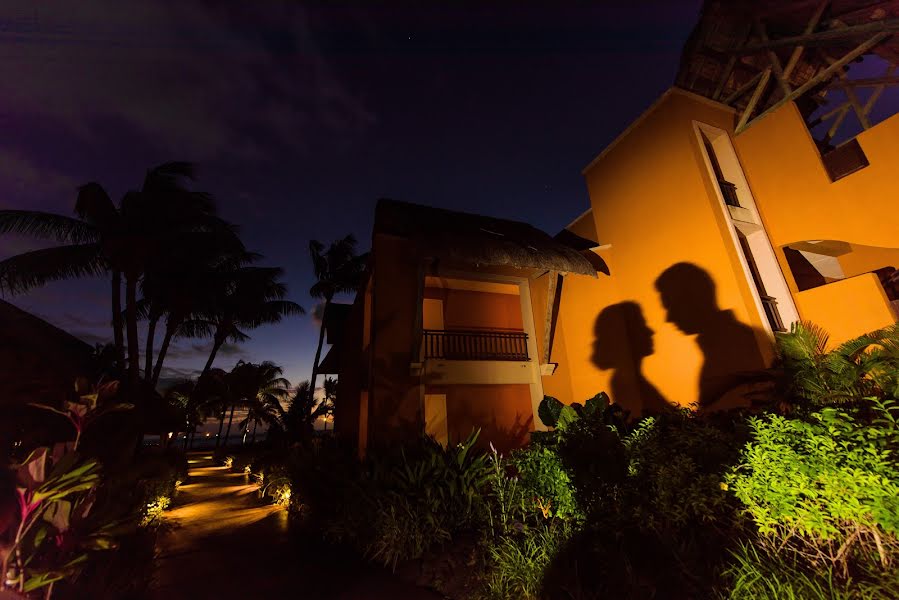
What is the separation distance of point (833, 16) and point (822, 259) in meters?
5.88

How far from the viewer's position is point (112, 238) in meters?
9.27

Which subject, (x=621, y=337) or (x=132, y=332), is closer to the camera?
(x=621, y=337)

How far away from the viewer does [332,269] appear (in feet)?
62.7

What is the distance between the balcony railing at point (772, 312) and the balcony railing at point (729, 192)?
2.28 metres

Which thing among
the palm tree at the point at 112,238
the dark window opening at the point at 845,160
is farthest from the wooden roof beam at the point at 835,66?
the palm tree at the point at 112,238

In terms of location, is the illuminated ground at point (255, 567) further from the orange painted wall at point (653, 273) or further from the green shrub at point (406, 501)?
the orange painted wall at point (653, 273)

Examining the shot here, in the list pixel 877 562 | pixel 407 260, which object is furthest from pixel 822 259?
pixel 407 260

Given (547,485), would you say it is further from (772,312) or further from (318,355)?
(318,355)

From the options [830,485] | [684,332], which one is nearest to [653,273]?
[684,332]

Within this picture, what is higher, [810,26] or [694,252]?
[810,26]

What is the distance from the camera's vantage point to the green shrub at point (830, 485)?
7.26ft

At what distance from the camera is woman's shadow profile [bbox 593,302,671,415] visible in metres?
8.16

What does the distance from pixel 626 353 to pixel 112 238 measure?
46.6 feet

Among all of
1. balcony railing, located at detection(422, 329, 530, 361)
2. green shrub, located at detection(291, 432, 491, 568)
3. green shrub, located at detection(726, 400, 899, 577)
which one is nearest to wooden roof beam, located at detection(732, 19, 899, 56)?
balcony railing, located at detection(422, 329, 530, 361)
